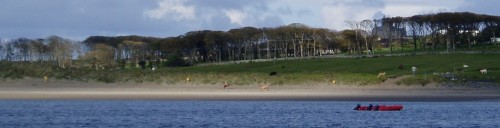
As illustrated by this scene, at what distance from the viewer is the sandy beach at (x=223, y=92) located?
83812mm

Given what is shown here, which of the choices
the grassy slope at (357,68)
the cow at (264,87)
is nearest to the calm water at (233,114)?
the cow at (264,87)

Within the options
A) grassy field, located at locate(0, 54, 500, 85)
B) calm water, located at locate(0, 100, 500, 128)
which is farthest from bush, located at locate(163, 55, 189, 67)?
calm water, located at locate(0, 100, 500, 128)

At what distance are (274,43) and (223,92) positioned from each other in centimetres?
9828

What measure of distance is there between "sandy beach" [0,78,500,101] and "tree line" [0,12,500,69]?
78.9 m

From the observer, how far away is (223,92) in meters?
88.9

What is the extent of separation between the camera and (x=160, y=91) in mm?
89625

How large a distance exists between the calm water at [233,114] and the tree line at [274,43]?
3722 inches

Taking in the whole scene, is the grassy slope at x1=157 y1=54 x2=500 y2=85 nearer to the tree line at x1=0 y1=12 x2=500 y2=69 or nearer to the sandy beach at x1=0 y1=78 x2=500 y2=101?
the sandy beach at x1=0 y1=78 x2=500 y2=101

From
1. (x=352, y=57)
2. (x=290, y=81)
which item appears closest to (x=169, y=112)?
(x=290, y=81)

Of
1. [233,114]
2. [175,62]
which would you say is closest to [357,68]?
A: [175,62]

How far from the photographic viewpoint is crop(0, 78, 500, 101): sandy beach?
275 feet

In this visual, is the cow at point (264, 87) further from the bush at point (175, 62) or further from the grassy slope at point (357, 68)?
the bush at point (175, 62)

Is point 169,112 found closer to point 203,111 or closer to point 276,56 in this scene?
point 203,111

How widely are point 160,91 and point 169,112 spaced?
22.0 metres
